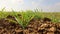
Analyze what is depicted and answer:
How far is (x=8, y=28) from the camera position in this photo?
3592mm

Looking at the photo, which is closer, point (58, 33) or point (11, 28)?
point (58, 33)

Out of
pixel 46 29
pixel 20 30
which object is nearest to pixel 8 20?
pixel 20 30

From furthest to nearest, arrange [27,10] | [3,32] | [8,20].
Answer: [27,10]
[8,20]
[3,32]

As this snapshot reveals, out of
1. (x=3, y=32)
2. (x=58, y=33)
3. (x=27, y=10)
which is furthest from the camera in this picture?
(x=27, y=10)

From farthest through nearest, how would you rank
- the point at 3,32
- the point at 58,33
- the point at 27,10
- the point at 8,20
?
the point at 27,10, the point at 8,20, the point at 3,32, the point at 58,33

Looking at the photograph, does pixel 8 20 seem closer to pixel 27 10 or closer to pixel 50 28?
pixel 27 10

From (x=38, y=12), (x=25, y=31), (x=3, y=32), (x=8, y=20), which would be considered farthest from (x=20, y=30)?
(x=38, y=12)

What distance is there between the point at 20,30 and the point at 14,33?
0.12 m

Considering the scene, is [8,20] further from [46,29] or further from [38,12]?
[46,29]

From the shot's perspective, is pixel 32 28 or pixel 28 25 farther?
pixel 28 25

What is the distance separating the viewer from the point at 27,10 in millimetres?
4316

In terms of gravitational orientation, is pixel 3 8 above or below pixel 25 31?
above

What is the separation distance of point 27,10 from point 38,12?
0.32m

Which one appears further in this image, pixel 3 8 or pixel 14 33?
pixel 3 8
